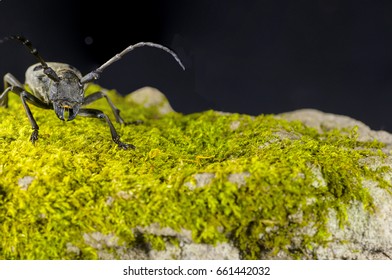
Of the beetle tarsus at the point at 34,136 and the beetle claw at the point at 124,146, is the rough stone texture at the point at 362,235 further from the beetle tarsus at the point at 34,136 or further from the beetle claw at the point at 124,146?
the beetle tarsus at the point at 34,136

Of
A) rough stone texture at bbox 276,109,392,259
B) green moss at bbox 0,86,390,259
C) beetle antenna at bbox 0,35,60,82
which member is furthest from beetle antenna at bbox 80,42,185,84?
rough stone texture at bbox 276,109,392,259

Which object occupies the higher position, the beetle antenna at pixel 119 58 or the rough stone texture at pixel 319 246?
the beetle antenna at pixel 119 58

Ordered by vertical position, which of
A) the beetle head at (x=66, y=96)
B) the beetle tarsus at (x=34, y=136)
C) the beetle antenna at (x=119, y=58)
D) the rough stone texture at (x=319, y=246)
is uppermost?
the beetle antenna at (x=119, y=58)

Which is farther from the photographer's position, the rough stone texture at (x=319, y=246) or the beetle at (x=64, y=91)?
the beetle at (x=64, y=91)

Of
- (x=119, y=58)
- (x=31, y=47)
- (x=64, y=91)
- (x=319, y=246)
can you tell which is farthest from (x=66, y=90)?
(x=319, y=246)

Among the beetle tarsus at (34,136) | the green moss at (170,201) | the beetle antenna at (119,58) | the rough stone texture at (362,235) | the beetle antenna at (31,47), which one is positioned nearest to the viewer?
the green moss at (170,201)

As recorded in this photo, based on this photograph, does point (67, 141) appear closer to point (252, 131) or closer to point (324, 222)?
point (252, 131)

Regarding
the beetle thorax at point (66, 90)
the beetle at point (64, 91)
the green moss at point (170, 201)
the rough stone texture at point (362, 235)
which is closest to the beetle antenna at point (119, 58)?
the beetle at point (64, 91)

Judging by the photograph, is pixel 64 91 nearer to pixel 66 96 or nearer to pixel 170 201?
pixel 66 96

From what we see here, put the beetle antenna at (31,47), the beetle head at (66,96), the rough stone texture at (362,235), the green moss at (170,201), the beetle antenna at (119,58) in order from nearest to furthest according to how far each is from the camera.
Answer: the green moss at (170,201)
the rough stone texture at (362,235)
the beetle antenna at (31,47)
the beetle antenna at (119,58)
the beetle head at (66,96)

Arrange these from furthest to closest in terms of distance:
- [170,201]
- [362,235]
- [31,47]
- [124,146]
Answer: [124,146], [31,47], [362,235], [170,201]
